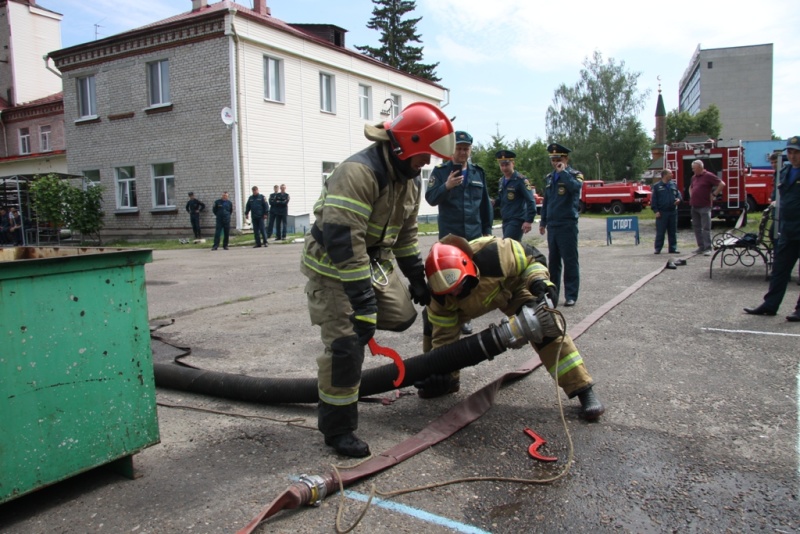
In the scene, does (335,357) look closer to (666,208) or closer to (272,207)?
(666,208)

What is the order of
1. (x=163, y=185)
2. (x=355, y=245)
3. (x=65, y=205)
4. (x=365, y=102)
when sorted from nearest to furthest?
(x=355, y=245) < (x=65, y=205) < (x=163, y=185) < (x=365, y=102)

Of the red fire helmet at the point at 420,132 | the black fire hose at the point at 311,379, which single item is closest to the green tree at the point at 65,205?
the black fire hose at the point at 311,379

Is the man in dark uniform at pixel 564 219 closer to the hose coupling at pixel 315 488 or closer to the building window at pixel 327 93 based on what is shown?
the hose coupling at pixel 315 488

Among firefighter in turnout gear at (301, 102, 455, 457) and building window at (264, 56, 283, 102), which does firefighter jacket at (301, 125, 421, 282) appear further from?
building window at (264, 56, 283, 102)

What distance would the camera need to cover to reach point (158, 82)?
68.3 ft

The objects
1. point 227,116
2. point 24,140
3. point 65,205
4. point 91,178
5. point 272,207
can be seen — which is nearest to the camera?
Result: point 272,207

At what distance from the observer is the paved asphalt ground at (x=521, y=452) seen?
8.05ft

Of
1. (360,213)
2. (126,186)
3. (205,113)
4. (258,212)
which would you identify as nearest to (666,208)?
(360,213)

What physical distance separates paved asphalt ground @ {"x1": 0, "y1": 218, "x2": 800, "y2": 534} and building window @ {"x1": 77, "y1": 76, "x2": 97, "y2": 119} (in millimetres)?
21102

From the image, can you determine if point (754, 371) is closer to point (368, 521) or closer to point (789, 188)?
point (789, 188)

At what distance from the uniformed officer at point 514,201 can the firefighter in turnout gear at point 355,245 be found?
149 inches

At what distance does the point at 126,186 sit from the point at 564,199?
20069 millimetres

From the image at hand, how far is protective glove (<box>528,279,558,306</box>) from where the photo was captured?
341 centimetres

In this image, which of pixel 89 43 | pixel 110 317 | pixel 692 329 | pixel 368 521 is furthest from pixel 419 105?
pixel 89 43
